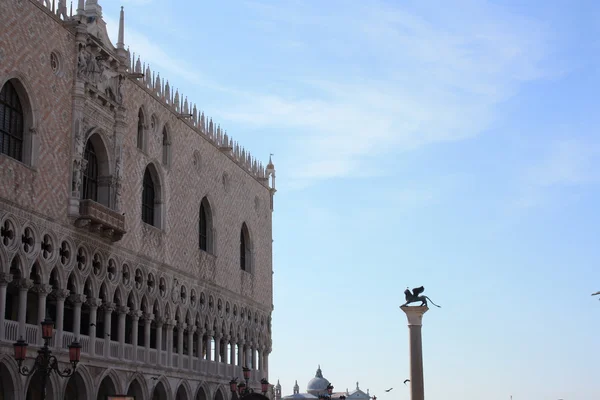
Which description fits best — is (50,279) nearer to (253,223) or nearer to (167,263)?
(167,263)

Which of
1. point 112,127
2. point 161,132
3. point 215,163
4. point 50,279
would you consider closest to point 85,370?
point 50,279

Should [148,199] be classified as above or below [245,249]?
below

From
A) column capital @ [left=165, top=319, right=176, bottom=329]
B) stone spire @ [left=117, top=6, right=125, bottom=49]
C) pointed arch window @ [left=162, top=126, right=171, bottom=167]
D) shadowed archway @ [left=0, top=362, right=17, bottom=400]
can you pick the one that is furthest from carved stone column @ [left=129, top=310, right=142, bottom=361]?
stone spire @ [left=117, top=6, right=125, bottom=49]

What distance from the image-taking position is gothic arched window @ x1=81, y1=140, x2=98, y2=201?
79.8 feet

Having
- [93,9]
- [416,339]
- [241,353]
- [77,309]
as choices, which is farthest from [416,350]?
[241,353]

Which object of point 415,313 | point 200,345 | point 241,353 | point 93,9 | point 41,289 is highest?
point 93,9

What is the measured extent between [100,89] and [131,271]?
484 centimetres

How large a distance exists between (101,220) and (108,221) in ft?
1.46

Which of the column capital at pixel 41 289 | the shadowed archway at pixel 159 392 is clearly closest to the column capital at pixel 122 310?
the shadowed archway at pixel 159 392

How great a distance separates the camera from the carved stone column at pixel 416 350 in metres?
17.4

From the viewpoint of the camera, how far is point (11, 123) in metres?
21.3

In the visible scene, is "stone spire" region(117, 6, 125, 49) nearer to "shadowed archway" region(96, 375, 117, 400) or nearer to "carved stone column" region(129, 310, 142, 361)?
"carved stone column" region(129, 310, 142, 361)

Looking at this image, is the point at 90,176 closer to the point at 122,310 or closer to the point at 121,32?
the point at 122,310

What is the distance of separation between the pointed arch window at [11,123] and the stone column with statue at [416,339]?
9.29 metres
